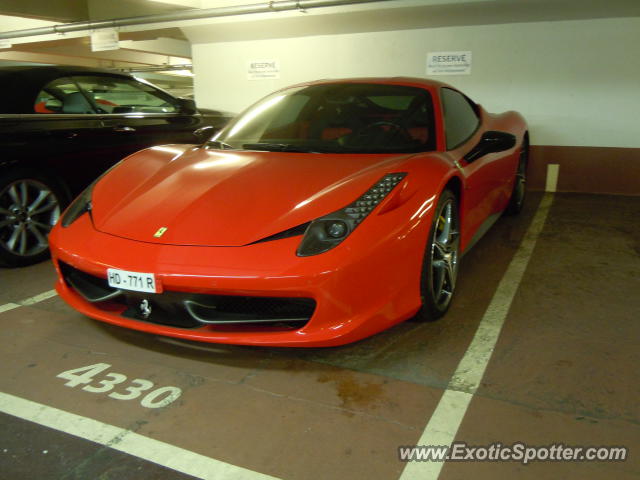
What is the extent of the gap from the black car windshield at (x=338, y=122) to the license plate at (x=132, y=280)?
107 centimetres

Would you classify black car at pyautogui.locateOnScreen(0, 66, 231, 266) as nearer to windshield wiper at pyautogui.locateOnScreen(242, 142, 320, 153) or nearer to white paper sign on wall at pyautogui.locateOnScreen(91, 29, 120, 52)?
windshield wiper at pyautogui.locateOnScreen(242, 142, 320, 153)

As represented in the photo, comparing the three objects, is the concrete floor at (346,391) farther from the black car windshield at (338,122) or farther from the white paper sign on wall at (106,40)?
the white paper sign on wall at (106,40)

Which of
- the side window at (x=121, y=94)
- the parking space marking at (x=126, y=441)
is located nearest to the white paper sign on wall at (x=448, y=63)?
the side window at (x=121, y=94)

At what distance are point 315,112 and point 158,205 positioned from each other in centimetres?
123

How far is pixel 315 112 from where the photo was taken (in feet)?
10.3

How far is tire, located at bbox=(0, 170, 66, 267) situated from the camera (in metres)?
3.26

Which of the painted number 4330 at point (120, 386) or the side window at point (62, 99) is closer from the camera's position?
the painted number 4330 at point (120, 386)

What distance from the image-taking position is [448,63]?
19.2 ft

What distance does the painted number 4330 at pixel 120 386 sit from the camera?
1.89 meters

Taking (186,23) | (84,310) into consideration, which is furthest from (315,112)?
(186,23)

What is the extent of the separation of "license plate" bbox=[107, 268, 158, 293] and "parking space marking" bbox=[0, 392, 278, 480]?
0.47m

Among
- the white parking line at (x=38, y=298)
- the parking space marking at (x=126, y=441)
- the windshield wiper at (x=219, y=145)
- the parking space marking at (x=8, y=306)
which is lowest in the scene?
the white parking line at (x=38, y=298)

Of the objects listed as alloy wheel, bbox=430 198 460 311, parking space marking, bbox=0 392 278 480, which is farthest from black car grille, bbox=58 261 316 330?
alloy wheel, bbox=430 198 460 311

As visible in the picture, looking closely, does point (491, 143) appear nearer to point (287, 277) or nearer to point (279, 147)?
point (279, 147)
